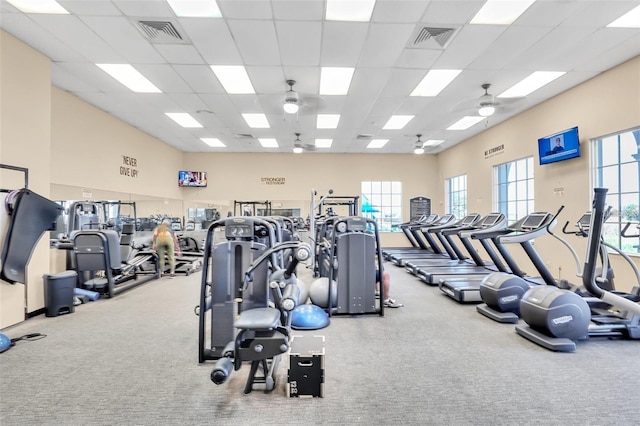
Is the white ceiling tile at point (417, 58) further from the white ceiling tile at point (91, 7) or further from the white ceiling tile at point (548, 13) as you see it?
the white ceiling tile at point (91, 7)

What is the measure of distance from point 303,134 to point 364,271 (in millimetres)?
5362

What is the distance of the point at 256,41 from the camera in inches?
160

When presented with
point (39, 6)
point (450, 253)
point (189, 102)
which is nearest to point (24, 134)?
point (39, 6)

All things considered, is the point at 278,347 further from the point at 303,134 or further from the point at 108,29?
the point at 303,134

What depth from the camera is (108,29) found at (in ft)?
12.5

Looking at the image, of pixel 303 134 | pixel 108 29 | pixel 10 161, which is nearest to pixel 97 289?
pixel 10 161

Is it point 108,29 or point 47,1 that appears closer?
point 47,1

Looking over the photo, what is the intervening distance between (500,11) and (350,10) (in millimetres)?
1683

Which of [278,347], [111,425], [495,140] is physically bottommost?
[111,425]

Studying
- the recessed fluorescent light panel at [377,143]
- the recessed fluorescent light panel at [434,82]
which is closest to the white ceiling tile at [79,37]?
the recessed fluorescent light panel at [434,82]

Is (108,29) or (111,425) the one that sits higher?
(108,29)

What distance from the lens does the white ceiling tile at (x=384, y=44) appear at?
12.5 feet

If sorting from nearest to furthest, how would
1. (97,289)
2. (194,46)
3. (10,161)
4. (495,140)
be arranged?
(10,161), (194,46), (97,289), (495,140)

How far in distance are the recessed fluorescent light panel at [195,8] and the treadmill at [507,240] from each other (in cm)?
434
